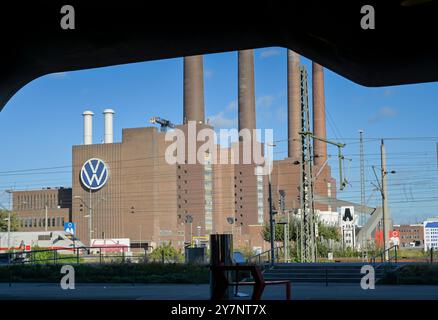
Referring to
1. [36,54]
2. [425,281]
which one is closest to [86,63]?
[36,54]

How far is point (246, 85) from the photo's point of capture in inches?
4498

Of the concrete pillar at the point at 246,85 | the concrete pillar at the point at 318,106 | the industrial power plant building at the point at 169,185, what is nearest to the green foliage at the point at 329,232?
the concrete pillar at the point at 318,106

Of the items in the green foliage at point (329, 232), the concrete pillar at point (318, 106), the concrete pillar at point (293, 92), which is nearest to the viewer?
the green foliage at point (329, 232)

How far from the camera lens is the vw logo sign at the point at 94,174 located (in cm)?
13038

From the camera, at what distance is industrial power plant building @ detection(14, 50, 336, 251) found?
119 m

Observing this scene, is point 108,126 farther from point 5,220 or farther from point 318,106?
point 318,106

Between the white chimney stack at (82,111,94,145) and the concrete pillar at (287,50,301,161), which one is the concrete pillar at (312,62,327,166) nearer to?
the concrete pillar at (287,50,301,161)

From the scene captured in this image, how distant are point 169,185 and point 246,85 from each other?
27506 millimetres

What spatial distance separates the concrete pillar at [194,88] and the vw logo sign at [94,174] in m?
22.5

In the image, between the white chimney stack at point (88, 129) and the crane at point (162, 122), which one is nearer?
the white chimney stack at point (88, 129)

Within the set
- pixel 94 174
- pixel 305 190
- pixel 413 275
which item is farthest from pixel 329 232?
pixel 94 174

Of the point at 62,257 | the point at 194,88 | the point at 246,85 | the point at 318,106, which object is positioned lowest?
the point at 62,257

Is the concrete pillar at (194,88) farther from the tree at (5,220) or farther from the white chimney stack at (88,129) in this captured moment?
the tree at (5,220)

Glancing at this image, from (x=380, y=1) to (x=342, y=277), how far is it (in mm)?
16004
